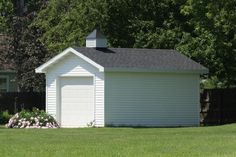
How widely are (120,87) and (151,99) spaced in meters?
1.76

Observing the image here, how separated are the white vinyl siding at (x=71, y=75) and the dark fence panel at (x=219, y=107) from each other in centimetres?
864

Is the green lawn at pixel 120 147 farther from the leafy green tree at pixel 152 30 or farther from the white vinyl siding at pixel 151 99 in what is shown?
the leafy green tree at pixel 152 30

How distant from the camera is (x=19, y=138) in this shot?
845 inches

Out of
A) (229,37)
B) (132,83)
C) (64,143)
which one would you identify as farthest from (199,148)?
(229,37)

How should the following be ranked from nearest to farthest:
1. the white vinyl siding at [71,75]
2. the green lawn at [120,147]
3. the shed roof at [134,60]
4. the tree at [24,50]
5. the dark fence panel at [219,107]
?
the green lawn at [120,147] < the shed roof at [134,60] < the white vinyl siding at [71,75] < the dark fence panel at [219,107] < the tree at [24,50]

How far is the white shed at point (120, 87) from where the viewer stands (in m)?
30.3

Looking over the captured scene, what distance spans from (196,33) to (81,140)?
17756 millimetres

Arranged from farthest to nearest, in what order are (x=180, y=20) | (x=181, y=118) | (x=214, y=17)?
(x=180, y=20), (x=181, y=118), (x=214, y=17)

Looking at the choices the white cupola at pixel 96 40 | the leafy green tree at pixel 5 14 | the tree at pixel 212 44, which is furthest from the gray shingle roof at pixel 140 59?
the leafy green tree at pixel 5 14

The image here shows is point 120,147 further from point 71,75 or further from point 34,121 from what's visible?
point 71,75

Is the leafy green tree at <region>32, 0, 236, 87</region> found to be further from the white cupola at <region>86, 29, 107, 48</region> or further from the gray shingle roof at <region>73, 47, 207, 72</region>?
the white cupola at <region>86, 29, 107, 48</region>

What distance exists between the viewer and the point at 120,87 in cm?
3045

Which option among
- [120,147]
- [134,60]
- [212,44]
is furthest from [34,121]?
[120,147]

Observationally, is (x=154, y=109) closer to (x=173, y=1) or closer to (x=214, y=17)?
(x=214, y=17)
